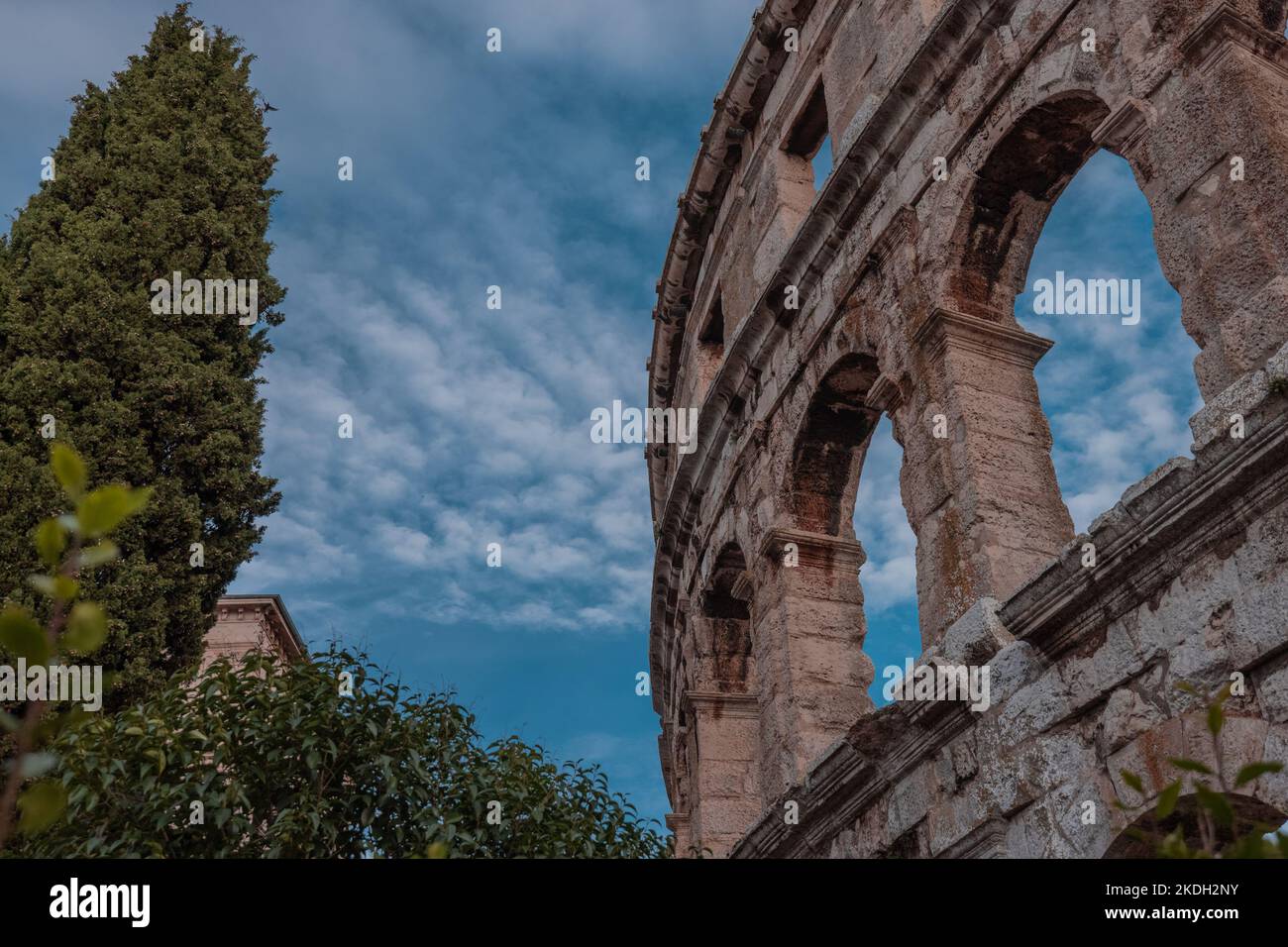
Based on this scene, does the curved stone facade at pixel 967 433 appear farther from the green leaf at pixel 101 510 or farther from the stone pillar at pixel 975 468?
the green leaf at pixel 101 510

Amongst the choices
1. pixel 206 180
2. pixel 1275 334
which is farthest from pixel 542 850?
pixel 206 180

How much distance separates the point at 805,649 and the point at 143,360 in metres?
5.78

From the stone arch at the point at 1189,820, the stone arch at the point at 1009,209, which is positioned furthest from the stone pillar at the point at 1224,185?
the stone arch at the point at 1189,820

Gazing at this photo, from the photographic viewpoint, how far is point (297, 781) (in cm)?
588

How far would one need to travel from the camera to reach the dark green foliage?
18.0 feet

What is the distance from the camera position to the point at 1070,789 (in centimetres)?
499

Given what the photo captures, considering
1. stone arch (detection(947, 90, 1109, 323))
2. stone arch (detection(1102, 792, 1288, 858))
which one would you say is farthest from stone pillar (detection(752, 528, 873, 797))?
stone arch (detection(1102, 792, 1288, 858))

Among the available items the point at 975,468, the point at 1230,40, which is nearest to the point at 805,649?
the point at 975,468

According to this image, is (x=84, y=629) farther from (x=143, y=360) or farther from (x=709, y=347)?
(x=709, y=347)

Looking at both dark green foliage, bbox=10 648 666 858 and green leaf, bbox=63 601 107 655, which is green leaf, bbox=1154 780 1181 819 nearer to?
green leaf, bbox=63 601 107 655

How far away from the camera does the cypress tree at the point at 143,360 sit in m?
8.27

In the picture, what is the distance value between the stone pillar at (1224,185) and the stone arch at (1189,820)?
1.74m

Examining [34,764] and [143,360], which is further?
[143,360]
